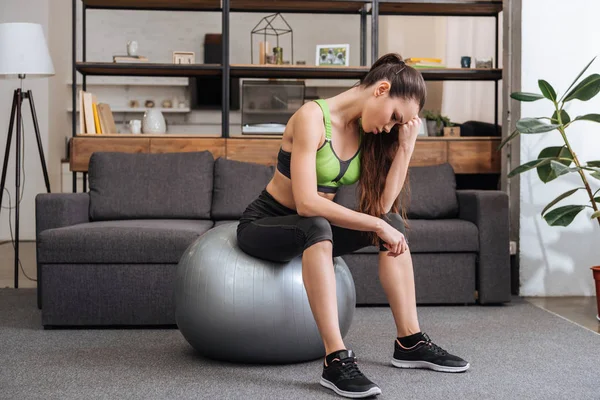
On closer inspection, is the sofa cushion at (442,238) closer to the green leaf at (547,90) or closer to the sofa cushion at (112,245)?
the green leaf at (547,90)

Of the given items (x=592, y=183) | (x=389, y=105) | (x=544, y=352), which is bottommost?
(x=544, y=352)

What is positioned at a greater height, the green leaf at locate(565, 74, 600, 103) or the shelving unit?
the shelving unit

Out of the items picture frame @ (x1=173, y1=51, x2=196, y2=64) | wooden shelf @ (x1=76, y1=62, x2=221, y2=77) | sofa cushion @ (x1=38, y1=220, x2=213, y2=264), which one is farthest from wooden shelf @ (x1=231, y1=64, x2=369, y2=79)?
sofa cushion @ (x1=38, y1=220, x2=213, y2=264)

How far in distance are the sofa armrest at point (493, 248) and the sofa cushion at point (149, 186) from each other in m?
1.41

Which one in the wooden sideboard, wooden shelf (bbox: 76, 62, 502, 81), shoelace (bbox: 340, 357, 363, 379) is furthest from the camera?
wooden shelf (bbox: 76, 62, 502, 81)

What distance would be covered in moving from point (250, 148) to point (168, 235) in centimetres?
126

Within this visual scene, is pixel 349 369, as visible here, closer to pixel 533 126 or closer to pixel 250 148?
pixel 533 126

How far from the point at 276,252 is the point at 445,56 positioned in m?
5.35

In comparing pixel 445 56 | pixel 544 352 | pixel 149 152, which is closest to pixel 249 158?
pixel 149 152

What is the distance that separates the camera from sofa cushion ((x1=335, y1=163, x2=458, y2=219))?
4.18 meters

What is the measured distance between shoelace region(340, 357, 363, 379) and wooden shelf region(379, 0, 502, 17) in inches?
117

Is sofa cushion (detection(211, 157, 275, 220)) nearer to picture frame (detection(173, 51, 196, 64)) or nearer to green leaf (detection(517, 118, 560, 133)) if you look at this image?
picture frame (detection(173, 51, 196, 64))

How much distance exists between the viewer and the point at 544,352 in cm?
284

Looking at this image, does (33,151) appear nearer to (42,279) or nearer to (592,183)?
(42,279)
